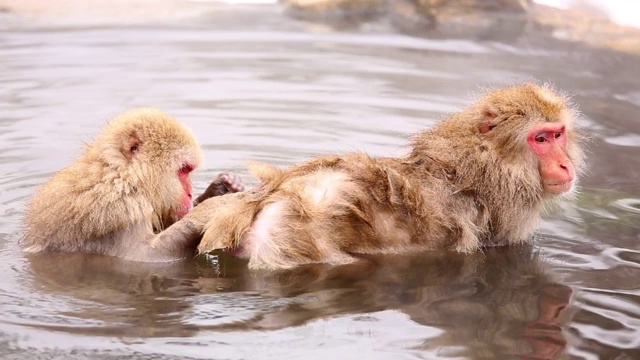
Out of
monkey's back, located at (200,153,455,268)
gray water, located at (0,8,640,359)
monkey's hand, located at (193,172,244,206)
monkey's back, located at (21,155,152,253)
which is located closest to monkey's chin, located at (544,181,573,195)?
gray water, located at (0,8,640,359)

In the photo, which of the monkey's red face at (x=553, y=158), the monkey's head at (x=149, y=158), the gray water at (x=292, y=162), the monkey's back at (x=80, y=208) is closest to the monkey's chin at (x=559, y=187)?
the monkey's red face at (x=553, y=158)

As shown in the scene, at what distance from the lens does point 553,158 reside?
522cm

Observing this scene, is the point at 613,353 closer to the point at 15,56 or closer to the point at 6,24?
the point at 15,56

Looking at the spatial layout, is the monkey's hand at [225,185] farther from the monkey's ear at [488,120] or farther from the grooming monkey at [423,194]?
the monkey's ear at [488,120]

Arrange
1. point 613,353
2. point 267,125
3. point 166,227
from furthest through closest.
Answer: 1. point 267,125
2. point 166,227
3. point 613,353

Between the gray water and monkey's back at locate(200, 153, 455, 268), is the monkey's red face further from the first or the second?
monkey's back at locate(200, 153, 455, 268)

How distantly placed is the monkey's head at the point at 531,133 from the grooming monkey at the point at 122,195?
1475 millimetres

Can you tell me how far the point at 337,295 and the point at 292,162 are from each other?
212 cm

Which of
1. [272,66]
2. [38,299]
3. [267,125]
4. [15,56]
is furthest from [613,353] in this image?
[15,56]

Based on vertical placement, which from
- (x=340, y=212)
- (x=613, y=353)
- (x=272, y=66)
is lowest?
(x=613, y=353)

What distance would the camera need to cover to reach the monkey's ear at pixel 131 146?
5016 mm

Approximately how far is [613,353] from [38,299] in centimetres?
238

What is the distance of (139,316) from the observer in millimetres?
4293

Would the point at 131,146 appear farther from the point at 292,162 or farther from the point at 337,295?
the point at 292,162
